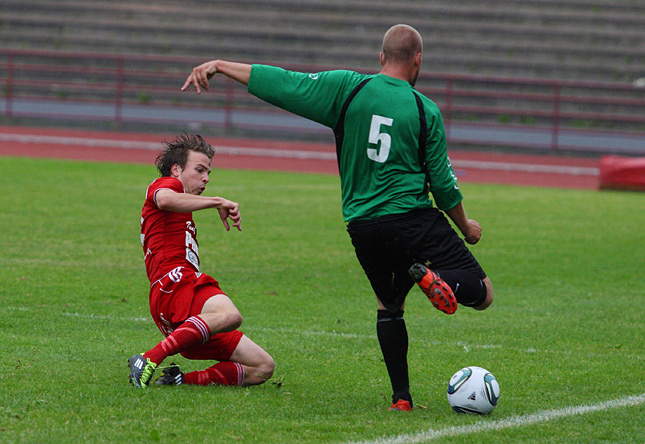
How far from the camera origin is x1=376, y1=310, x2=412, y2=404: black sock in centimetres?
462

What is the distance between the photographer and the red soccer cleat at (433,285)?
4.30 meters

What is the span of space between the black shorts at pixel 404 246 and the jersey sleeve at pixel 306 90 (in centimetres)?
57

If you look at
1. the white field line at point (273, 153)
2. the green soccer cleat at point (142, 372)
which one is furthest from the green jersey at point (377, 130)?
the white field line at point (273, 153)

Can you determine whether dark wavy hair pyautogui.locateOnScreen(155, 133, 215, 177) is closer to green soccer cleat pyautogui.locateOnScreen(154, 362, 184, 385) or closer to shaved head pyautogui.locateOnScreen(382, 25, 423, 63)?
green soccer cleat pyautogui.locateOnScreen(154, 362, 184, 385)

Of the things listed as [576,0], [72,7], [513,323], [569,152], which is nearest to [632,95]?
[569,152]

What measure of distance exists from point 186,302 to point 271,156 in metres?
19.4

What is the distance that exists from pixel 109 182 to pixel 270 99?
12485mm

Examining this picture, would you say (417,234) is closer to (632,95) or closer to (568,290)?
(568,290)

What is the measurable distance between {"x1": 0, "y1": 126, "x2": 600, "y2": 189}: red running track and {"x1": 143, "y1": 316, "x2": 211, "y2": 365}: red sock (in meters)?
16.8

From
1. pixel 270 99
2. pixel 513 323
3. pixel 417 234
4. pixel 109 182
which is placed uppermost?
pixel 270 99

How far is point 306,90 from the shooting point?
4523 mm

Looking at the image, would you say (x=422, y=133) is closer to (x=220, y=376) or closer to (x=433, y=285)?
(x=433, y=285)

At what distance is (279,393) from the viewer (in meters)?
4.89

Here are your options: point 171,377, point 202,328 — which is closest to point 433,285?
point 202,328
